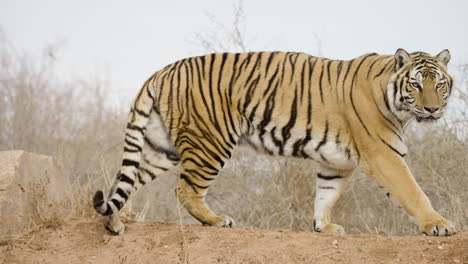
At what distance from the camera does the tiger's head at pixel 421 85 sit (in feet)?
16.2

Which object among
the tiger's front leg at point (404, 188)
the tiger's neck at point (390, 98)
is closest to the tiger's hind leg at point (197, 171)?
the tiger's front leg at point (404, 188)

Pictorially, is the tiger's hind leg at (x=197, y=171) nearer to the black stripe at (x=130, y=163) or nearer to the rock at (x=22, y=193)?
the black stripe at (x=130, y=163)

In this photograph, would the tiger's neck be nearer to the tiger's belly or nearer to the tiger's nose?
the tiger's nose

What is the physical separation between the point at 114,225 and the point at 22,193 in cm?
125

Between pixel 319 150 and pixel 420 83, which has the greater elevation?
pixel 420 83

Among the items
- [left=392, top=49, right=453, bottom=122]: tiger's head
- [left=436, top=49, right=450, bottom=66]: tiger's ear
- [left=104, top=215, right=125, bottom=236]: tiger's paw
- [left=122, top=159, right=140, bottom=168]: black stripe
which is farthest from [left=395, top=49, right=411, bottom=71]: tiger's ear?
[left=104, top=215, right=125, bottom=236]: tiger's paw

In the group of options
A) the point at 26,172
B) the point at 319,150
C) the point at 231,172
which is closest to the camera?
the point at 319,150

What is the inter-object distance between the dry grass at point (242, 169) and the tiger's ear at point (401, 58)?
1610 mm

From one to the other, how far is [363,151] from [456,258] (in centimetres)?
139

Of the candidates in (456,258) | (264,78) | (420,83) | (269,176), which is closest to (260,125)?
(264,78)

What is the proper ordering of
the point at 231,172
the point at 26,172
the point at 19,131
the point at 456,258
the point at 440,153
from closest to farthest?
the point at 456,258 < the point at 26,172 < the point at 440,153 < the point at 231,172 < the point at 19,131

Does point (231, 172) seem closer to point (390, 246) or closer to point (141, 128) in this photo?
point (141, 128)

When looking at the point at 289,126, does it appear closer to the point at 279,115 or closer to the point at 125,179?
the point at 279,115

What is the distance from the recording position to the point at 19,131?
12.0 m
